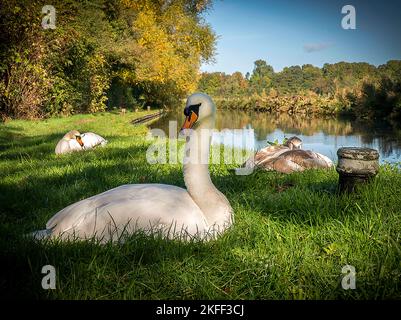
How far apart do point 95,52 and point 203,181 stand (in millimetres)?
22481

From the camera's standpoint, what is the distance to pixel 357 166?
378 cm

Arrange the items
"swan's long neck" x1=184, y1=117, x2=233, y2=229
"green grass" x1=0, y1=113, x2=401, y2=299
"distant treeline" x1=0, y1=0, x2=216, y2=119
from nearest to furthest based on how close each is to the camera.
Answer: "green grass" x1=0, y1=113, x2=401, y2=299
"swan's long neck" x1=184, y1=117, x2=233, y2=229
"distant treeline" x1=0, y1=0, x2=216, y2=119

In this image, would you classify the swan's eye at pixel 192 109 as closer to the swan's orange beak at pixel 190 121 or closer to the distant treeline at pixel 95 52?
the swan's orange beak at pixel 190 121

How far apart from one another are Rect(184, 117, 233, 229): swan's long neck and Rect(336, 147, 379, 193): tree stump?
142 cm

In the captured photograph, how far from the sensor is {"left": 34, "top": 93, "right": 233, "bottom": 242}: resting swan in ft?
9.52

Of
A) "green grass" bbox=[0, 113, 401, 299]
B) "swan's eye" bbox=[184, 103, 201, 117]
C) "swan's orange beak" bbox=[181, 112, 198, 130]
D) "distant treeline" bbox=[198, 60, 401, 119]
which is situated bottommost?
"green grass" bbox=[0, 113, 401, 299]

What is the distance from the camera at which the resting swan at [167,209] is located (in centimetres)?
290

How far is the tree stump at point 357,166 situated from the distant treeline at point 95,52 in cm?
1574

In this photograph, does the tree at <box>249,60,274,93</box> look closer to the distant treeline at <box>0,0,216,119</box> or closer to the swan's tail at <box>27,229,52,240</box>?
the distant treeline at <box>0,0,216,119</box>

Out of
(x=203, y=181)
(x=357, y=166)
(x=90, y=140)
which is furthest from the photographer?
(x=90, y=140)

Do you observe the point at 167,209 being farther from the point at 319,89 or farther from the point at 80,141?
the point at 319,89

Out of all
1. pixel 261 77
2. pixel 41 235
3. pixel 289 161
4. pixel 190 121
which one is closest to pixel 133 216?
pixel 41 235

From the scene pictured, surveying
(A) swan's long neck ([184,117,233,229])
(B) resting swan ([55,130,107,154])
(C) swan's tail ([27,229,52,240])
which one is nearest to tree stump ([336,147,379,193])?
(A) swan's long neck ([184,117,233,229])

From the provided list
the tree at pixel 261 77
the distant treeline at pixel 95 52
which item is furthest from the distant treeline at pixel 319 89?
the distant treeline at pixel 95 52
